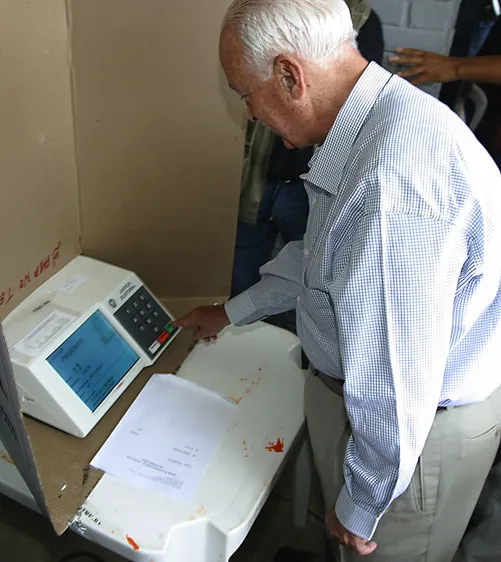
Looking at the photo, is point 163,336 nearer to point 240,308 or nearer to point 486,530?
point 240,308

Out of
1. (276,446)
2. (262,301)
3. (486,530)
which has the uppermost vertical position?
(262,301)

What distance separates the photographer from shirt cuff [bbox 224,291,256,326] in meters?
1.02

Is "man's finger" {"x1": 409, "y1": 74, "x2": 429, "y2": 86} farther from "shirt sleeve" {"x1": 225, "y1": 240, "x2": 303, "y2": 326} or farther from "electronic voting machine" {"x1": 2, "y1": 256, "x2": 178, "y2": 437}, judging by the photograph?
"electronic voting machine" {"x1": 2, "y1": 256, "x2": 178, "y2": 437}

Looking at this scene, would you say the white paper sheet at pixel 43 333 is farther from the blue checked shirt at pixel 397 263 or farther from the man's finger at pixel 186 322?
the blue checked shirt at pixel 397 263

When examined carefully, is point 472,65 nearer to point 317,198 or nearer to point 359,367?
point 317,198

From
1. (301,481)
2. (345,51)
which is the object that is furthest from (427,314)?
(301,481)

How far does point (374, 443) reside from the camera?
0.67m

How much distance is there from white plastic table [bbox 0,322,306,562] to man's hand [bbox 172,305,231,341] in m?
0.03

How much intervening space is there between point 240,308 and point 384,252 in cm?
48

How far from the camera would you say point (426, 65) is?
52.6 inches

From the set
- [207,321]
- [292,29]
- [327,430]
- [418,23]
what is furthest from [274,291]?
[418,23]

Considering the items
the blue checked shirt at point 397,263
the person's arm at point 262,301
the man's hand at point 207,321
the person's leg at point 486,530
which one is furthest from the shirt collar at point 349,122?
the person's leg at point 486,530

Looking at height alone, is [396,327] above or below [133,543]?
above

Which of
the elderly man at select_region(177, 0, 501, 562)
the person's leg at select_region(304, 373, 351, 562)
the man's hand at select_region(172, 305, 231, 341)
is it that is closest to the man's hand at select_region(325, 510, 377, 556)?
the elderly man at select_region(177, 0, 501, 562)
